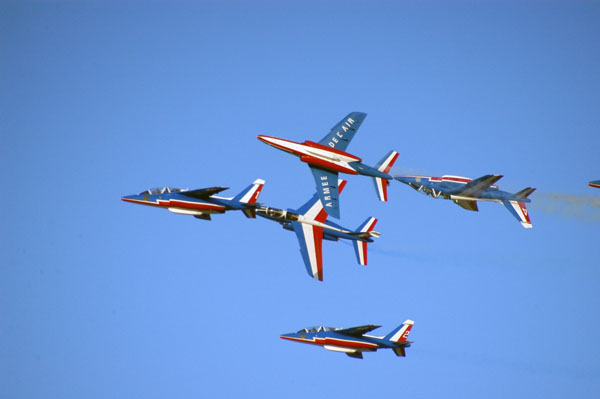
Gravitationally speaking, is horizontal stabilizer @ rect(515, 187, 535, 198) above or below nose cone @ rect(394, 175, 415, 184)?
below

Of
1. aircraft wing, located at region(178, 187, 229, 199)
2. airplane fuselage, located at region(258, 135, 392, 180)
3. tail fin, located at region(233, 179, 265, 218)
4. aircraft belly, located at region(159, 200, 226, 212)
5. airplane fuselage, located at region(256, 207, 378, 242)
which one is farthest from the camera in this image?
airplane fuselage, located at region(256, 207, 378, 242)

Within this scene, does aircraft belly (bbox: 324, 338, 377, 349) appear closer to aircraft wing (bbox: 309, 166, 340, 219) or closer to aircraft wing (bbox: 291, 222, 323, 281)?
aircraft wing (bbox: 291, 222, 323, 281)

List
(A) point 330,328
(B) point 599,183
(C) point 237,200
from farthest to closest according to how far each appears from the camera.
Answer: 1. (A) point 330,328
2. (C) point 237,200
3. (B) point 599,183

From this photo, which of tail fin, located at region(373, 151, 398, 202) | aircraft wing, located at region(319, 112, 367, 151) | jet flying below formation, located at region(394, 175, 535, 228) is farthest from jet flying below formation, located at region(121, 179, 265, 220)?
jet flying below formation, located at region(394, 175, 535, 228)

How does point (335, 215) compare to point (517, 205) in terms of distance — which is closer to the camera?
point (335, 215)

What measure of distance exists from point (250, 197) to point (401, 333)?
19962 millimetres

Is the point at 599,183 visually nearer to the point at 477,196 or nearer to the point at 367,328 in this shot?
the point at 477,196

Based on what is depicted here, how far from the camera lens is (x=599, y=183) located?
2554 inches

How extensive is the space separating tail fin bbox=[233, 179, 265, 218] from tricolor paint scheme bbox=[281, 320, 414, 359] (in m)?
13.7

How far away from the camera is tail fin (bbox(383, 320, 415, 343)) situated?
247ft

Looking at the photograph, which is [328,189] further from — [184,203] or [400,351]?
[400,351]

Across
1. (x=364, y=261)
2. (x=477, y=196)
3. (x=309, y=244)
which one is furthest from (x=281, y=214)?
(x=477, y=196)

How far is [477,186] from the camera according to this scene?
235 feet

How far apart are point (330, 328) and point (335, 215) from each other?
541 inches
